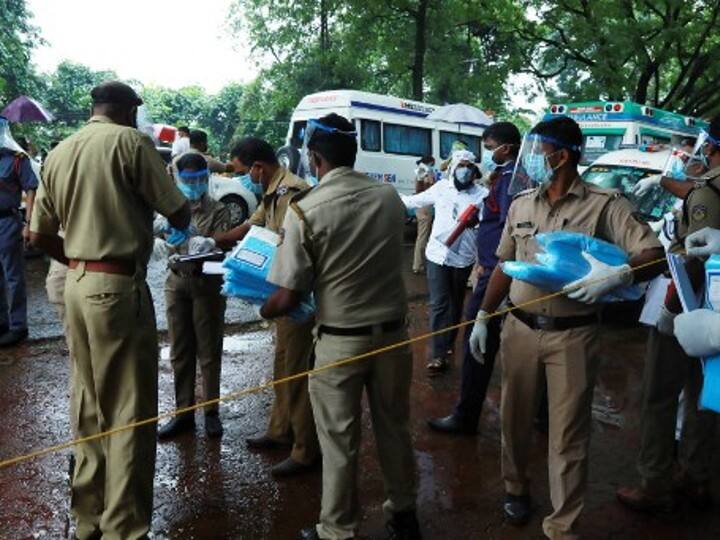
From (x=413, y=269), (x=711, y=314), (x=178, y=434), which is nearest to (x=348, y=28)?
(x=413, y=269)

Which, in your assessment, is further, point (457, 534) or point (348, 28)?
point (348, 28)

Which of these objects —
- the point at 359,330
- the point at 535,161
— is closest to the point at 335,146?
the point at 359,330

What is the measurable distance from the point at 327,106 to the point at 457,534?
13546 millimetres

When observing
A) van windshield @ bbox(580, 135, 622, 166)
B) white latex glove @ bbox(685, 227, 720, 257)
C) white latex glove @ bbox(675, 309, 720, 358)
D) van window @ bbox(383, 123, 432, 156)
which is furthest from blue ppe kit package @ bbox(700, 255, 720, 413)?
van window @ bbox(383, 123, 432, 156)

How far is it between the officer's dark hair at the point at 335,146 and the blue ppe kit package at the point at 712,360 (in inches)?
58.8

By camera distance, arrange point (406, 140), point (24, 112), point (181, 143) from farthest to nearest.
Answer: point (406, 140) < point (24, 112) < point (181, 143)

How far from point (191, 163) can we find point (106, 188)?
1.41 meters

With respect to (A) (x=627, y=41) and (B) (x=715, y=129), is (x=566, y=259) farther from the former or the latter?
(A) (x=627, y=41)

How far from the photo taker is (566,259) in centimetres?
285

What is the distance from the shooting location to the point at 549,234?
2904mm

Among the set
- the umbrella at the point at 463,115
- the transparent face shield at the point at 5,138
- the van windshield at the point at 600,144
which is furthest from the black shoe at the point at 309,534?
the umbrella at the point at 463,115

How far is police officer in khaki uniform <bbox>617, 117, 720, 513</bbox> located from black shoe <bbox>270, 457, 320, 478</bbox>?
5.76 ft

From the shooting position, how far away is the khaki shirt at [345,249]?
2715 mm

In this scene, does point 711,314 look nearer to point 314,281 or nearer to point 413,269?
point 314,281
